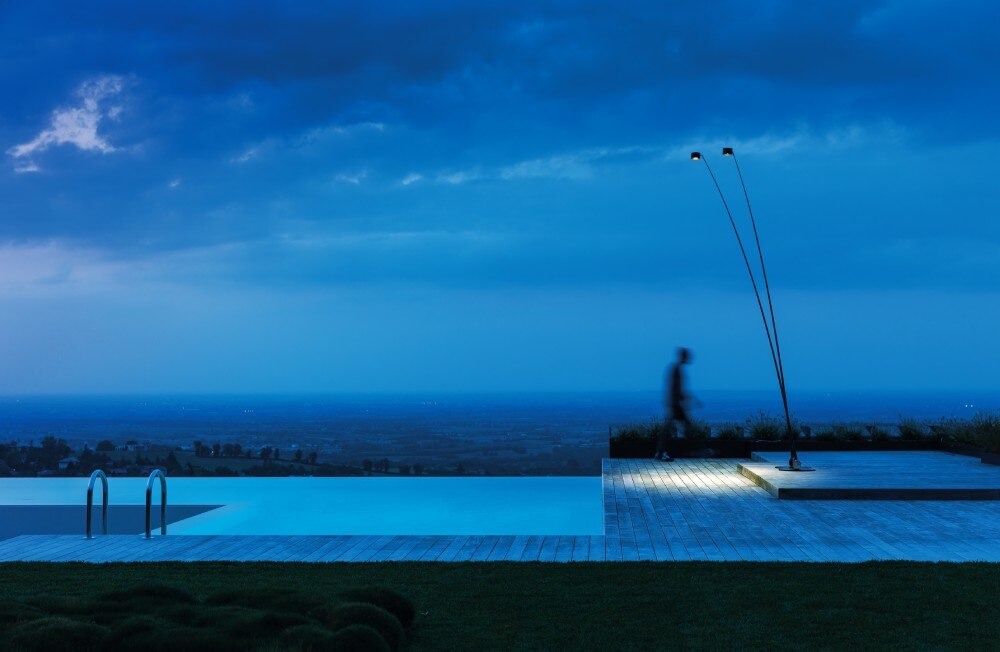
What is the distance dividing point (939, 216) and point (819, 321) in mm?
6360

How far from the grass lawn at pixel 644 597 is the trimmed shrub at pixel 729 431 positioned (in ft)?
29.0

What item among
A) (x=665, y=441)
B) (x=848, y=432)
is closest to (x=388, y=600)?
(x=665, y=441)

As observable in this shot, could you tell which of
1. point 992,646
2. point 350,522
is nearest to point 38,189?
point 350,522

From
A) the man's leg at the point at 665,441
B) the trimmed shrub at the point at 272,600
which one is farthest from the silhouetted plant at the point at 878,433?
the trimmed shrub at the point at 272,600

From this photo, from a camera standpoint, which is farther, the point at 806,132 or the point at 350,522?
the point at 806,132

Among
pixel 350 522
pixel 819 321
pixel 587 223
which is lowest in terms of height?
pixel 350 522

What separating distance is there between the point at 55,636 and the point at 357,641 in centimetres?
123

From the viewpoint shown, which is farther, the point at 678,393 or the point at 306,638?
the point at 678,393

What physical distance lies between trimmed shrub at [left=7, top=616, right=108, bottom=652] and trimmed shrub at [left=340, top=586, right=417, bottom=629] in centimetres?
115

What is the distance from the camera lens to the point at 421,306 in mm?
40125

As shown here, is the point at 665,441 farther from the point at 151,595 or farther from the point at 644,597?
the point at 151,595

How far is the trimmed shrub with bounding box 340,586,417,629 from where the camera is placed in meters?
4.50

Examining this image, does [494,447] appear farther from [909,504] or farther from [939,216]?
[939,216]

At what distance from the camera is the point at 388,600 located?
4.54 meters
